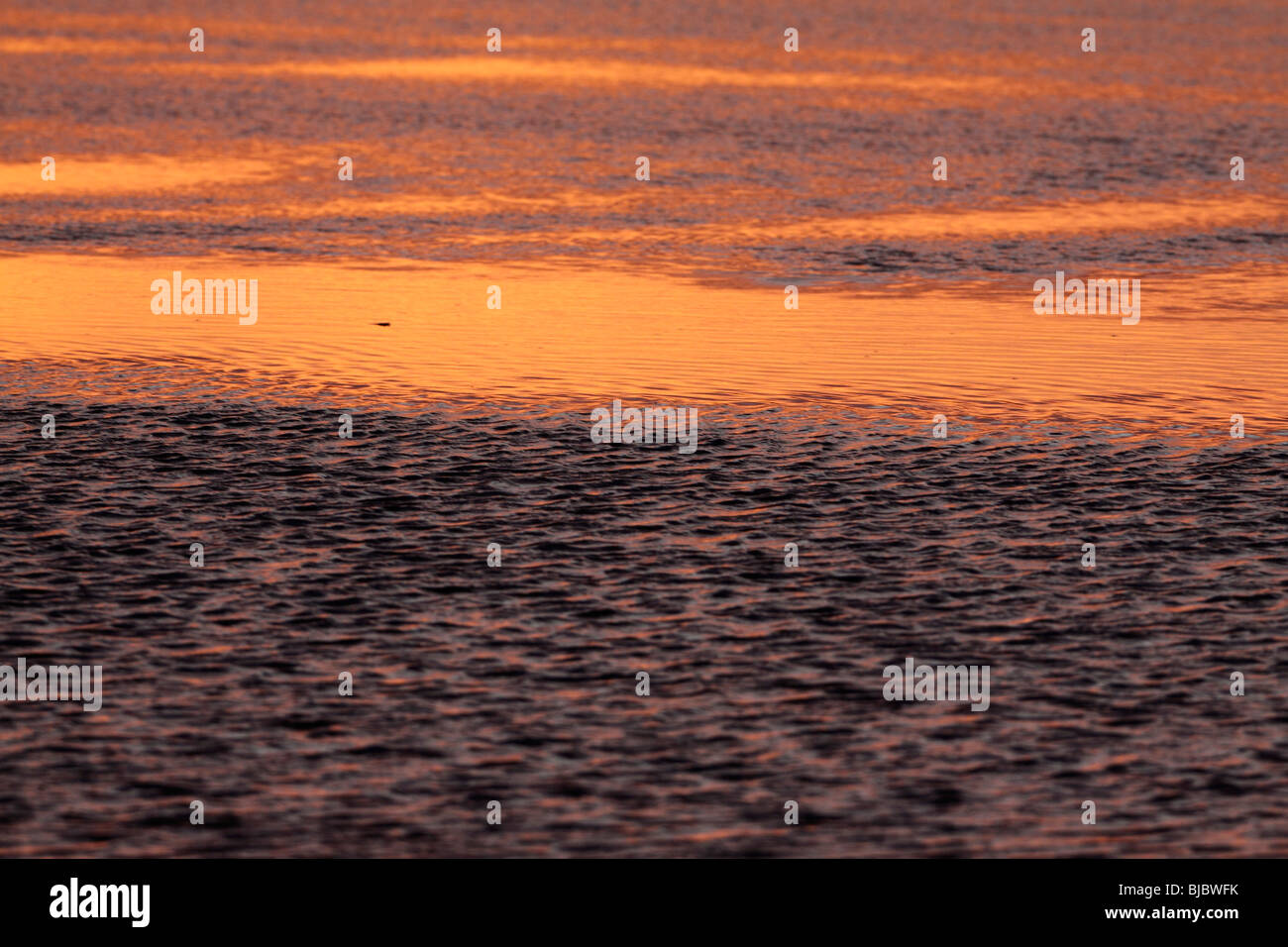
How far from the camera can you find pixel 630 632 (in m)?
9.22

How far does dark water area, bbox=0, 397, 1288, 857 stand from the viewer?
741 centimetres

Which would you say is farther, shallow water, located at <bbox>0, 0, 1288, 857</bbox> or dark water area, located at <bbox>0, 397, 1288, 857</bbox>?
shallow water, located at <bbox>0, 0, 1288, 857</bbox>

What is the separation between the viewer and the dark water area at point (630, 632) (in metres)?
7.41

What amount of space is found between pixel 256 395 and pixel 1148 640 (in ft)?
20.7

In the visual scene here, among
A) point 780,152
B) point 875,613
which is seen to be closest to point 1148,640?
point 875,613

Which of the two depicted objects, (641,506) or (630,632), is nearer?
(630,632)

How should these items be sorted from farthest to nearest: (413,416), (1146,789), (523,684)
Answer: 1. (413,416)
2. (523,684)
3. (1146,789)

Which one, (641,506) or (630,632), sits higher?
(641,506)

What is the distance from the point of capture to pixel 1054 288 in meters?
17.4

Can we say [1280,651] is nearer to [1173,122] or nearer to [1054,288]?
[1054,288]

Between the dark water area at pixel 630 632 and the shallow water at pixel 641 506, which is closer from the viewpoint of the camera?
the dark water area at pixel 630 632
